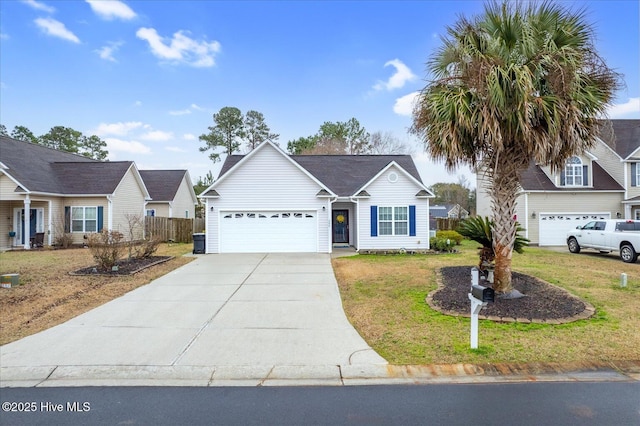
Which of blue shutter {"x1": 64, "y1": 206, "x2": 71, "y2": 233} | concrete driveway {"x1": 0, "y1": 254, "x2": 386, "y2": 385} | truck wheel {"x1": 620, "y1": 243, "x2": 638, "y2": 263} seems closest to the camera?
concrete driveway {"x1": 0, "y1": 254, "x2": 386, "y2": 385}

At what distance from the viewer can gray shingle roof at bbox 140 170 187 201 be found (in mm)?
27953

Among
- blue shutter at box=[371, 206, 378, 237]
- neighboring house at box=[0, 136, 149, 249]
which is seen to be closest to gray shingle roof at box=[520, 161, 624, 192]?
blue shutter at box=[371, 206, 378, 237]

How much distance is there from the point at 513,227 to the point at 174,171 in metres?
28.5

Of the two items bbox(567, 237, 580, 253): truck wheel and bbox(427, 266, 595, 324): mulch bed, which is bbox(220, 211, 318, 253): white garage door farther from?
bbox(567, 237, 580, 253): truck wheel

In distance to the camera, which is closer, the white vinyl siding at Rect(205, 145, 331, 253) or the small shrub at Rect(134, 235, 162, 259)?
the small shrub at Rect(134, 235, 162, 259)

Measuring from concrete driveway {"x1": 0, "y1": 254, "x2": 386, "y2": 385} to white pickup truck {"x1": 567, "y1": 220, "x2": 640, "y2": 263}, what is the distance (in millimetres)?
12736

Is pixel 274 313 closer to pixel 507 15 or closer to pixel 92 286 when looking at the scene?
pixel 92 286

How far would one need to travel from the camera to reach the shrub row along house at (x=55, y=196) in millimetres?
18938

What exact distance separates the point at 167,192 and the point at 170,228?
5084mm

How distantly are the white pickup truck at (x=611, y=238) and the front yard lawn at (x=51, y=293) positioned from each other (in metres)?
17.5

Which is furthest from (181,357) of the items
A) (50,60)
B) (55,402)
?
(50,60)

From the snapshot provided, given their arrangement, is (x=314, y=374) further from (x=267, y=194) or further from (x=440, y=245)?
(x=440, y=245)

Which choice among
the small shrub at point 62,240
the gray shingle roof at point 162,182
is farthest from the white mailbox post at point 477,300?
the gray shingle roof at point 162,182

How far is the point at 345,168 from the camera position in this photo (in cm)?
2112
